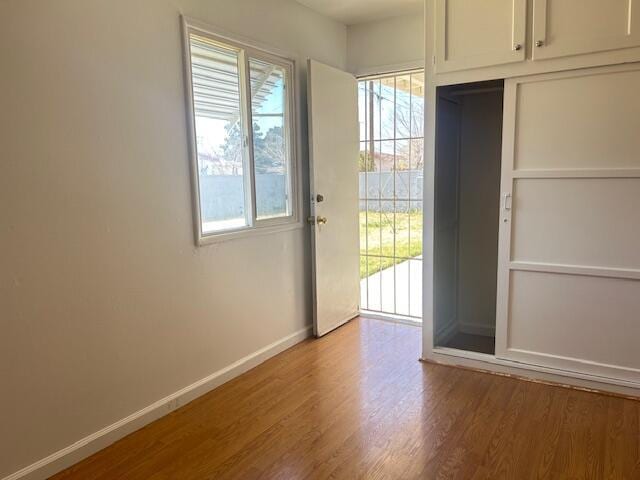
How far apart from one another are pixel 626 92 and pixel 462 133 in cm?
111

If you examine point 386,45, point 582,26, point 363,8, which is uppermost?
point 363,8

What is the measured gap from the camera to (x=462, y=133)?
3.24 m

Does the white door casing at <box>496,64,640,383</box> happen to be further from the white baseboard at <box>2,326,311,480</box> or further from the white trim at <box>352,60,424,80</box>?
the white baseboard at <box>2,326,311,480</box>

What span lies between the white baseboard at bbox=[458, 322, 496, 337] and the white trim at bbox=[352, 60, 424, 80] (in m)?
1.95

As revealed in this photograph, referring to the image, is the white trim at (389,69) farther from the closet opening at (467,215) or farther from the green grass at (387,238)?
the green grass at (387,238)

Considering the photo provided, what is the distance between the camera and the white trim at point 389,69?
3.37m

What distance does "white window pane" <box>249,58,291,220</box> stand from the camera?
285 cm

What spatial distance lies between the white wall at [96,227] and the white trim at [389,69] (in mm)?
1172

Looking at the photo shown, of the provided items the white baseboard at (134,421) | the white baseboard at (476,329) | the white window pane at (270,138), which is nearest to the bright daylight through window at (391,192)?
the white baseboard at (476,329)

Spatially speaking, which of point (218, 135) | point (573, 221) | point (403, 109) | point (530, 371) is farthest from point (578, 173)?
point (218, 135)

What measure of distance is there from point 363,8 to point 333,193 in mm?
1309

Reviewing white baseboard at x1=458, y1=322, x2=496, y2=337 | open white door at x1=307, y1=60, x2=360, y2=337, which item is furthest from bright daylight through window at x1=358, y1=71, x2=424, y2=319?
white baseboard at x1=458, y1=322, x2=496, y2=337

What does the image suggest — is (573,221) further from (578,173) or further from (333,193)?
(333,193)

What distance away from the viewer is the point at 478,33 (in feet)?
8.24
